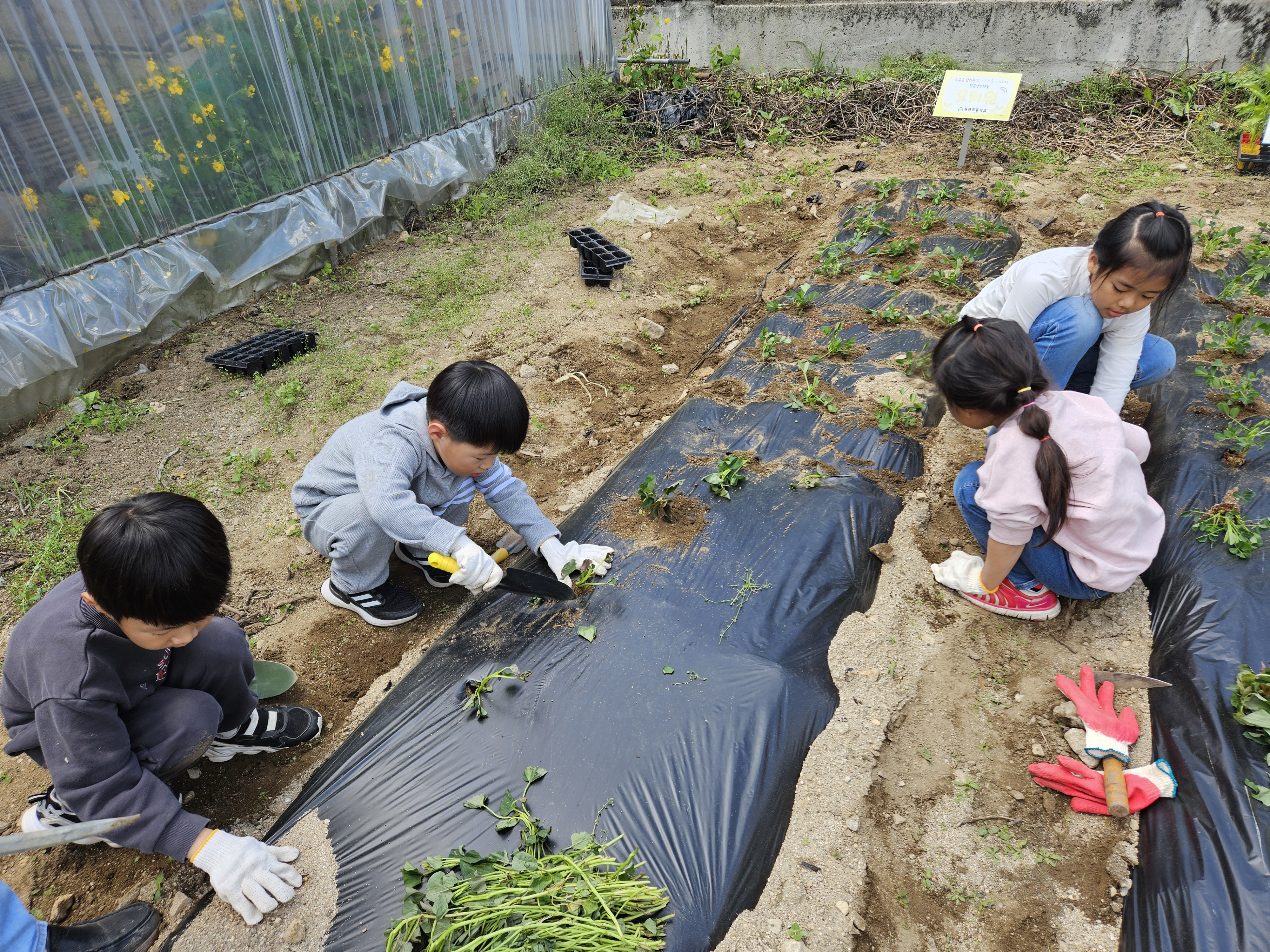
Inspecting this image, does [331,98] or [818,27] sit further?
[818,27]

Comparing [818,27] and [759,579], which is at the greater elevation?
[818,27]

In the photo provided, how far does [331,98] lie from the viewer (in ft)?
16.3

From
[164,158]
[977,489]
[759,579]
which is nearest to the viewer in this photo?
[759,579]

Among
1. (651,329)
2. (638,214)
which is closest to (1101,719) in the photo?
(651,329)

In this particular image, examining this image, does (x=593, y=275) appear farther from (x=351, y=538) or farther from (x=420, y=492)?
(x=351, y=538)

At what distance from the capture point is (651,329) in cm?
427

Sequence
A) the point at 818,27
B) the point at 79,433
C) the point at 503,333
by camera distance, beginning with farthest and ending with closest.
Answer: the point at 818,27 → the point at 503,333 → the point at 79,433

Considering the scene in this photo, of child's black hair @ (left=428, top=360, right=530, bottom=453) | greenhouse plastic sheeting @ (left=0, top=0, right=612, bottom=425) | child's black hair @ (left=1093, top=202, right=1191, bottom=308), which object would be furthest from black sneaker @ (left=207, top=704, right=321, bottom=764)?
child's black hair @ (left=1093, top=202, right=1191, bottom=308)

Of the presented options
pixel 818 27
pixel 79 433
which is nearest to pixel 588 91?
pixel 818 27

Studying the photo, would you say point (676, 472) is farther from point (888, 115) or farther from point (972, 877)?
point (888, 115)

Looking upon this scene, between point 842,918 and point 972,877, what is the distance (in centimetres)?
40

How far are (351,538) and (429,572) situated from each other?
394mm

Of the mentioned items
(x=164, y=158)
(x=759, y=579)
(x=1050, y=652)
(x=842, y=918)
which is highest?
(x=164, y=158)

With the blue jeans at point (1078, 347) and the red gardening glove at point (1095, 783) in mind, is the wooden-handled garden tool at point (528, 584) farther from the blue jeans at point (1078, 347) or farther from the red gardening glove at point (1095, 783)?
the blue jeans at point (1078, 347)
